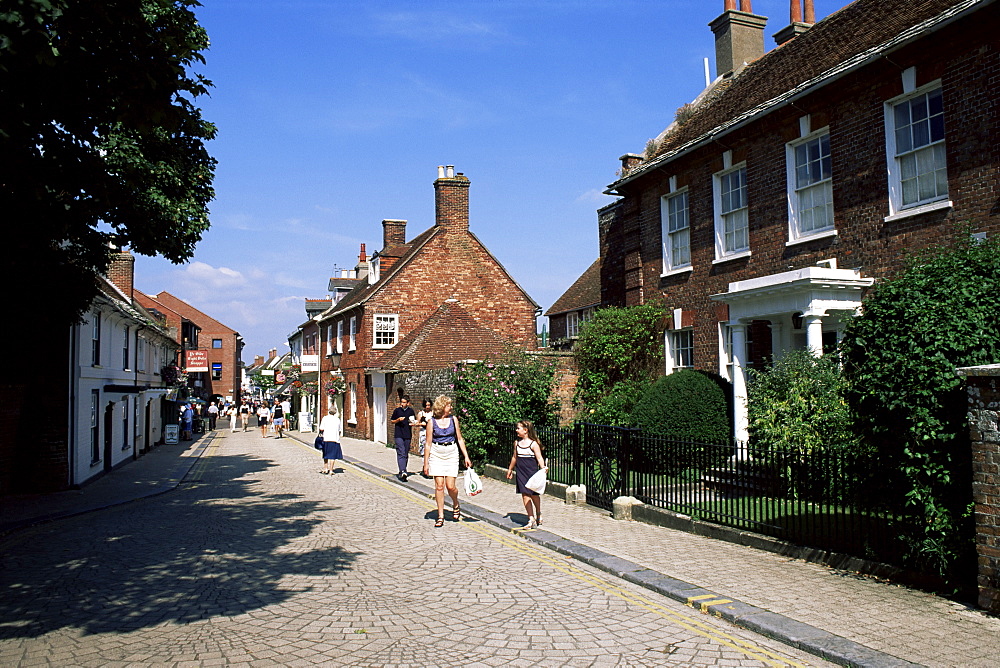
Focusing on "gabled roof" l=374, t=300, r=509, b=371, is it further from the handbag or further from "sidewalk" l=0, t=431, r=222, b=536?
the handbag

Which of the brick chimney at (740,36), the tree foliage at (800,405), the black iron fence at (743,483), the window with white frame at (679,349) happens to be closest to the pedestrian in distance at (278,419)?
the window with white frame at (679,349)

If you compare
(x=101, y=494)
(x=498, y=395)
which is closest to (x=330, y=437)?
(x=498, y=395)

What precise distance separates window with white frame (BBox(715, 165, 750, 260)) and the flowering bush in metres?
5.41

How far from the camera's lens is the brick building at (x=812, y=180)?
11070mm

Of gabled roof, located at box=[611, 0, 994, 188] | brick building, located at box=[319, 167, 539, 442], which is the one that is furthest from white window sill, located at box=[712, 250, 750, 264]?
brick building, located at box=[319, 167, 539, 442]

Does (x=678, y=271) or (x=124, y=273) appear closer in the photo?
(x=678, y=271)

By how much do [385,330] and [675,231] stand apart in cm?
1744

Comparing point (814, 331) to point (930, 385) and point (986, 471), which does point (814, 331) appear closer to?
point (930, 385)

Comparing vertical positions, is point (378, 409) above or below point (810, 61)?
below

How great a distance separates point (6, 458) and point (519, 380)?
1128 centimetres

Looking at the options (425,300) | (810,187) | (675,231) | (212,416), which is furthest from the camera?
(212,416)

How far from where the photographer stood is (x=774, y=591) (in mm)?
7004

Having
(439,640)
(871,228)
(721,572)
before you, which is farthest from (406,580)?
(871,228)

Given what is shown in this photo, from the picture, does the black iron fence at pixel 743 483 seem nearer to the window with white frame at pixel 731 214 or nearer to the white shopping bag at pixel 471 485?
the white shopping bag at pixel 471 485
